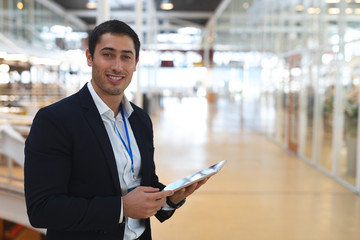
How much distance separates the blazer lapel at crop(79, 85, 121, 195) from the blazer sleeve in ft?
0.31

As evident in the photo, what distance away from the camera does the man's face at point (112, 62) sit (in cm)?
→ 152

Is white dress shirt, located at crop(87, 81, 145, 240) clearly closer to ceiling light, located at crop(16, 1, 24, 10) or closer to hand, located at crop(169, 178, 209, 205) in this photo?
hand, located at crop(169, 178, 209, 205)

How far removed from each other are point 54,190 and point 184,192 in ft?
1.69

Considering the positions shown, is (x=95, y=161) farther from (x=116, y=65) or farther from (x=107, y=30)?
(x=107, y=30)

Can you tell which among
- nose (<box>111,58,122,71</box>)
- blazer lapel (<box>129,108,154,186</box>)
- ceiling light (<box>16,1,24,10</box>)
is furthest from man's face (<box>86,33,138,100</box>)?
ceiling light (<box>16,1,24,10</box>)

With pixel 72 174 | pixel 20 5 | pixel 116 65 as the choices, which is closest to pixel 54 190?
pixel 72 174

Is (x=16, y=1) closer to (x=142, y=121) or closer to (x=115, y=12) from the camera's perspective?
(x=115, y=12)

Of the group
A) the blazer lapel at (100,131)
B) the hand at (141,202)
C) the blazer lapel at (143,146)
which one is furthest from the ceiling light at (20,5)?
the hand at (141,202)

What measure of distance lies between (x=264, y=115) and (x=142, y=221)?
42.3ft

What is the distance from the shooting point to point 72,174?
4.88 feet

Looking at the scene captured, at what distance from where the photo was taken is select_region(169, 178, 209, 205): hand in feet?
5.35

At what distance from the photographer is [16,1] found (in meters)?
20.6

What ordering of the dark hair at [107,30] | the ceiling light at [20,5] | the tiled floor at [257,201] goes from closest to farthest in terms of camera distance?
1. the dark hair at [107,30]
2. the tiled floor at [257,201]
3. the ceiling light at [20,5]

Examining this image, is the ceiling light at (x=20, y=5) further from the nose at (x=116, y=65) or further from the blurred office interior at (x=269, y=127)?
the nose at (x=116, y=65)
